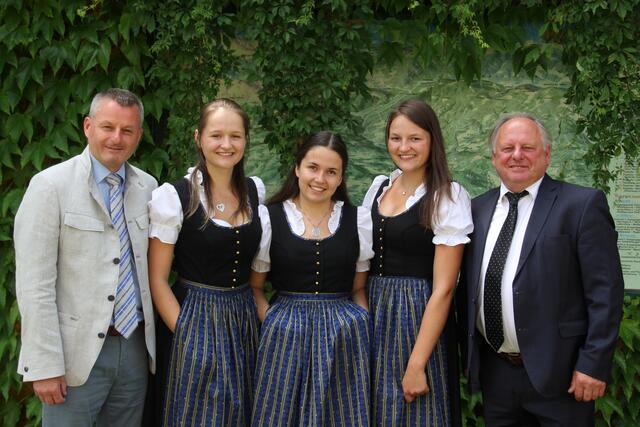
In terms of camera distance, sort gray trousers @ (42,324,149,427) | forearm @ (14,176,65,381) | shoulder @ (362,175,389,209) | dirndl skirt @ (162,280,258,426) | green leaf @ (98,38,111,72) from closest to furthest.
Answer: forearm @ (14,176,65,381)
gray trousers @ (42,324,149,427)
dirndl skirt @ (162,280,258,426)
shoulder @ (362,175,389,209)
green leaf @ (98,38,111,72)

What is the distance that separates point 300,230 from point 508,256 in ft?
2.40

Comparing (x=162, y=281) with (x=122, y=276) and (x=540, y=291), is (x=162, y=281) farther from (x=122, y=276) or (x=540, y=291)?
(x=540, y=291)

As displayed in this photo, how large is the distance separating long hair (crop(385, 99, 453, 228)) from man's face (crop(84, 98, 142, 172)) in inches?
36.6

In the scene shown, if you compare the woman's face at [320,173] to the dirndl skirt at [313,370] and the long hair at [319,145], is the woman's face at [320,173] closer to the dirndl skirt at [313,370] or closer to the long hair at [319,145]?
the long hair at [319,145]

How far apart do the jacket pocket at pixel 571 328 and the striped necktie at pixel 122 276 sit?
4.67ft

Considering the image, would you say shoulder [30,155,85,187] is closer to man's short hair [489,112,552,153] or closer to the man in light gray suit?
the man in light gray suit

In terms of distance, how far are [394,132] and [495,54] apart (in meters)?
1.12

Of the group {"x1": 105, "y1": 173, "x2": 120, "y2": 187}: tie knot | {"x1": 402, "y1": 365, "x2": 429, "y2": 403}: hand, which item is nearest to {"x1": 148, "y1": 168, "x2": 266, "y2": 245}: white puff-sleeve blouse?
{"x1": 105, "y1": 173, "x2": 120, "y2": 187}: tie knot

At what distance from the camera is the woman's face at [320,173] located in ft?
Answer: 7.56

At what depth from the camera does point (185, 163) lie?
3088mm

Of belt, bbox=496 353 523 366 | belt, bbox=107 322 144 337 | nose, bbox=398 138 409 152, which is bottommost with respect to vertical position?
belt, bbox=496 353 523 366

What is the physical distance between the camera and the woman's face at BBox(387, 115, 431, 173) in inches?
90.7

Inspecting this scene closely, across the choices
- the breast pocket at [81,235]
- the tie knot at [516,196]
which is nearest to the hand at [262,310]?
the breast pocket at [81,235]

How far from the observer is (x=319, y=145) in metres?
2.32
